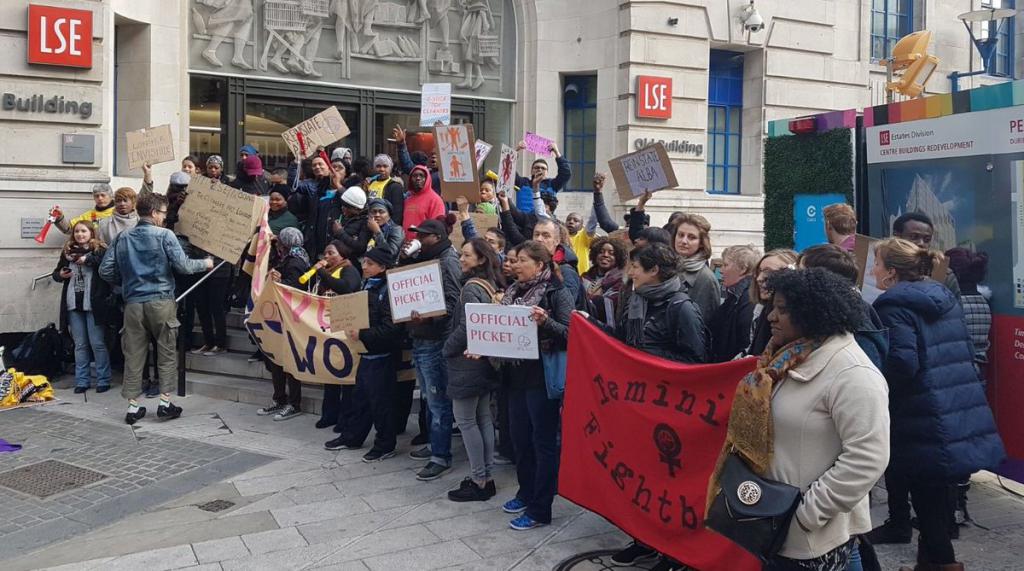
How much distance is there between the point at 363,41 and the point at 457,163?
26.3ft

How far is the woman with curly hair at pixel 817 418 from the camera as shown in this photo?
129 inches

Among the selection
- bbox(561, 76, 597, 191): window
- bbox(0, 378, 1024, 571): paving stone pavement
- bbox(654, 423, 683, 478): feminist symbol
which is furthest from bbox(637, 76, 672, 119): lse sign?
bbox(654, 423, 683, 478): feminist symbol

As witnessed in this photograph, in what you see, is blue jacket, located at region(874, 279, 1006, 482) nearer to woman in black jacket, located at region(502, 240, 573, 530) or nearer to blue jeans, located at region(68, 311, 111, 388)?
woman in black jacket, located at region(502, 240, 573, 530)

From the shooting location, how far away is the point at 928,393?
484cm

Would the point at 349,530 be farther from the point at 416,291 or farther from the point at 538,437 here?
the point at 416,291

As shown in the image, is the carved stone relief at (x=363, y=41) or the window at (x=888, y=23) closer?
the carved stone relief at (x=363, y=41)

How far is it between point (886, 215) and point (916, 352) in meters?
3.03

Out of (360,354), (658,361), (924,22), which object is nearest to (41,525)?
(360,354)

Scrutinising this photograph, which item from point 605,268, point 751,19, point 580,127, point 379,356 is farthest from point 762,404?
point 751,19

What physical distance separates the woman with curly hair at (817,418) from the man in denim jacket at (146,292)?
6899mm

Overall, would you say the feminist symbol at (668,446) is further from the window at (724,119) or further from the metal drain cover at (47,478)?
the window at (724,119)

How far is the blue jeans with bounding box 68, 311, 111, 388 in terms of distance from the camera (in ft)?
34.4

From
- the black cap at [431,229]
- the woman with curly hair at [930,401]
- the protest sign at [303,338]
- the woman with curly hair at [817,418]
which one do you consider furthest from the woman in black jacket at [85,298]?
the woman with curly hair at [817,418]

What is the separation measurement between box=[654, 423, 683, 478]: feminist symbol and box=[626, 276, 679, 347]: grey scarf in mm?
659
